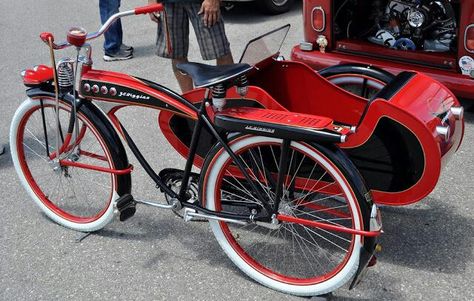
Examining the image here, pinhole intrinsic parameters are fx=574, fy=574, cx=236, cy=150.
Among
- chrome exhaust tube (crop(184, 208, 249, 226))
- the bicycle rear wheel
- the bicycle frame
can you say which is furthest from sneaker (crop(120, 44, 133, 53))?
chrome exhaust tube (crop(184, 208, 249, 226))

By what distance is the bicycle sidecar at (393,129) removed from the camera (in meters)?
2.40

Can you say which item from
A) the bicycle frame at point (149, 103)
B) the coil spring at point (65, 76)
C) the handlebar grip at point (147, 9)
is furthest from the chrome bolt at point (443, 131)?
the coil spring at point (65, 76)

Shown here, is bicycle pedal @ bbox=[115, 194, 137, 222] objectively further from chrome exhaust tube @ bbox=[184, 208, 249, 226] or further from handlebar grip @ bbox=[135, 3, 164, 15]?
handlebar grip @ bbox=[135, 3, 164, 15]

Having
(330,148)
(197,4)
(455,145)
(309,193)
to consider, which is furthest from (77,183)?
(455,145)

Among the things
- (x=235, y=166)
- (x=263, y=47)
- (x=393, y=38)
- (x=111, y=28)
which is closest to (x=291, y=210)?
(x=235, y=166)

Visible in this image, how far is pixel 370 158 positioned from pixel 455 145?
454mm

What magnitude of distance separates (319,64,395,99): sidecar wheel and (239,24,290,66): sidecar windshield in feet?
1.62

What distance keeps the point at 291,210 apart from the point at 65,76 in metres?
1.34

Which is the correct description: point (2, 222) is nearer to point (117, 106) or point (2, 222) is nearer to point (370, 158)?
point (117, 106)

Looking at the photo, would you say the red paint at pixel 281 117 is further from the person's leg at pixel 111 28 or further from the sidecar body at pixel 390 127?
the person's leg at pixel 111 28

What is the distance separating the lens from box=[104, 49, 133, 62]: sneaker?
243 inches

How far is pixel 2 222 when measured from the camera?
3.44 metres

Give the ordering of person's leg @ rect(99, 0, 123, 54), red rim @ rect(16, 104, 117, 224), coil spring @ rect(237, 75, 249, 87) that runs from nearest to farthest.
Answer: coil spring @ rect(237, 75, 249, 87), red rim @ rect(16, 104, 117, 224), person's leg @ rect(99, 0, 123, 54)

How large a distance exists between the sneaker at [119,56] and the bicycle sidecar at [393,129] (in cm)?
346
